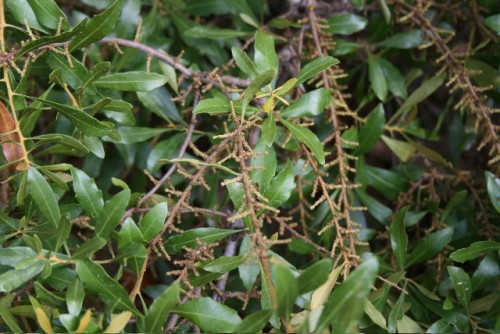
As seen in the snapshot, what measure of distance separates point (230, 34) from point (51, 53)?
1.52 ft

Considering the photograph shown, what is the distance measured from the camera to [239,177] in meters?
0.90

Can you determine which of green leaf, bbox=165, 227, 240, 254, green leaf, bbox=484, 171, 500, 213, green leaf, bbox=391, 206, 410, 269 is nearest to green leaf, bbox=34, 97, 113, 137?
green leaf, bbox=165, 227, 240, 254

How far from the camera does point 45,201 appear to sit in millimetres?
940

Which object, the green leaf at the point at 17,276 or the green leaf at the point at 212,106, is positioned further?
the green leaf at the point at 212,106

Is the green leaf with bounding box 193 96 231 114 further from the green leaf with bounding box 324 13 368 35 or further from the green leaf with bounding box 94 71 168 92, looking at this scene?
the green leaf with bounding box 324 13 368 35

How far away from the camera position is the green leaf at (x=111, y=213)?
3.08ft

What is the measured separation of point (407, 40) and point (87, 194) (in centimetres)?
87

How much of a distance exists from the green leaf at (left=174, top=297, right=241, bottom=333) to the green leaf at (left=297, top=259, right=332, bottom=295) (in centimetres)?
12

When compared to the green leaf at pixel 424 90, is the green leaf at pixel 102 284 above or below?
below

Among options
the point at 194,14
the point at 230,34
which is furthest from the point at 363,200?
the point at 194,14

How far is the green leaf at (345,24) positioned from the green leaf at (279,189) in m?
0.55

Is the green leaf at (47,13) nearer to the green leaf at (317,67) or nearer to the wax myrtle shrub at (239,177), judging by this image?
the wax myrtle shrub at (239,177)

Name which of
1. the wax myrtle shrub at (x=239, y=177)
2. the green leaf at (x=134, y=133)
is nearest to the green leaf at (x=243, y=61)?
the wax myrtle shrub at (x=239, y=177)

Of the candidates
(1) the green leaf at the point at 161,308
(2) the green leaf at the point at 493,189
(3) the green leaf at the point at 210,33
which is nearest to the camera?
(1) the green leaf at the point at 161,308
